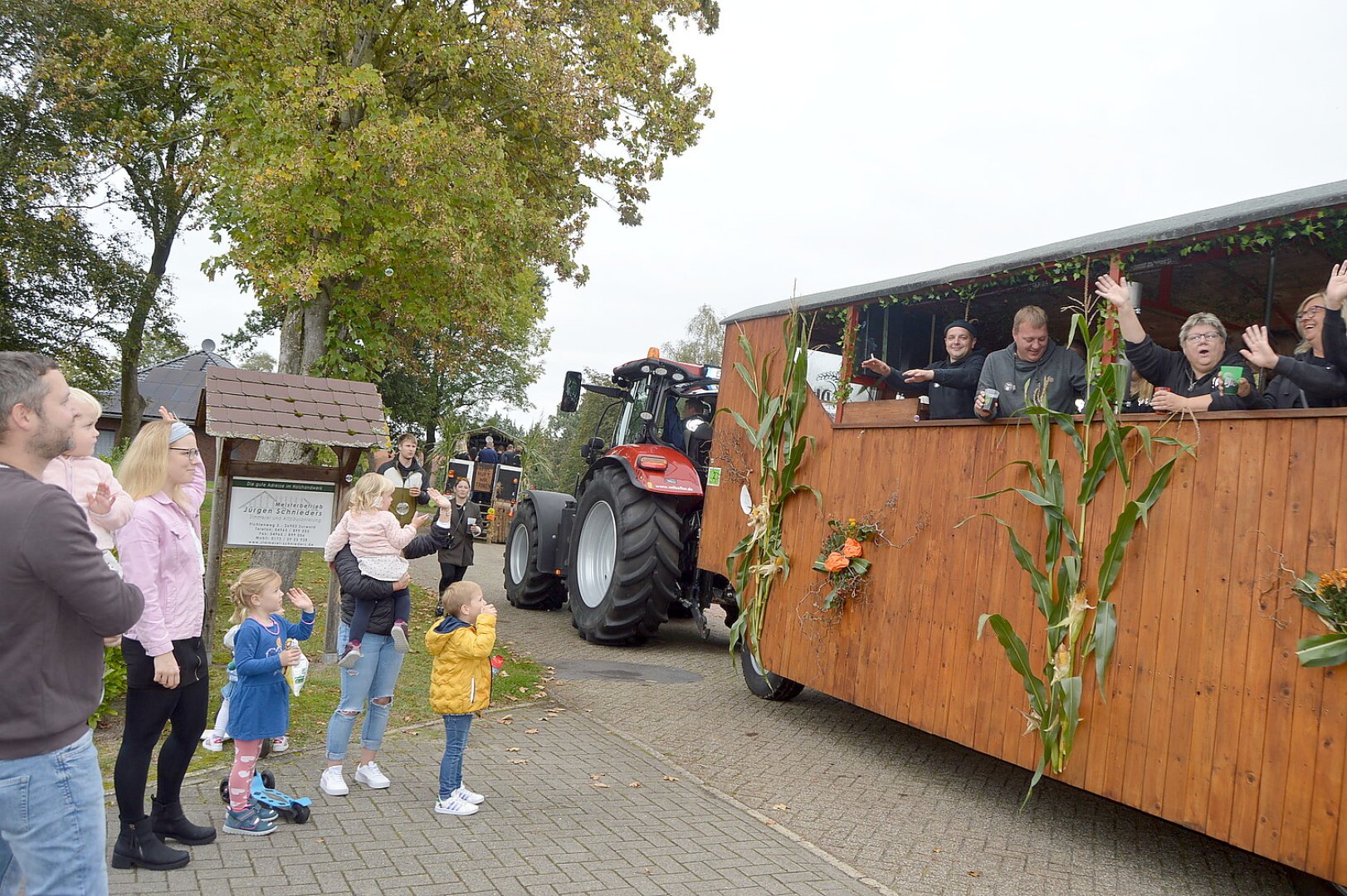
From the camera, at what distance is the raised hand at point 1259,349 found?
3.65m

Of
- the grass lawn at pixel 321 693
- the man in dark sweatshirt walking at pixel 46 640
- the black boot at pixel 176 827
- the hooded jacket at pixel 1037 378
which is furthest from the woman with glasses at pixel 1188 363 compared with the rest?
the grass lawn at pixel 321 693

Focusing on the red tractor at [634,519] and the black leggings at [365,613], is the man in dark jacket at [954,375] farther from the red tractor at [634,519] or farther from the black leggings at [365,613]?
the red tractor at [634,519]

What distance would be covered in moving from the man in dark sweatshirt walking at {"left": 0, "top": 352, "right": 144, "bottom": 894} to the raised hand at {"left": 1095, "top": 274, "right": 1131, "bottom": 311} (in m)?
3.99

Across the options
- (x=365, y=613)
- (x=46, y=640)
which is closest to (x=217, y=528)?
(x=365, y=613)

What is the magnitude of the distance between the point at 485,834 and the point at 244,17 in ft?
30.9

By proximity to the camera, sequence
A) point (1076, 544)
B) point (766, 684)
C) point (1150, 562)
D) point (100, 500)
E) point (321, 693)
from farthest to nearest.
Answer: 1. point (766, 684)
2. point (321, 693)
3. point (1076, 544)
4. point (1150, 562)
5. point (100, 500)

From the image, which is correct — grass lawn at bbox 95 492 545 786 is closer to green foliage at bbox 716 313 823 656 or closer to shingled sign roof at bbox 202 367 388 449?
shingled sign roof at bbox 202 367 388 449

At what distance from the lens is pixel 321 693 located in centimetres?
626

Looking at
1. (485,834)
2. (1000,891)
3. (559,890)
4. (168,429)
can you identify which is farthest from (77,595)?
(1000,891)

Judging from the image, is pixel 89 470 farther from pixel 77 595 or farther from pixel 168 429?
pixel 77 595

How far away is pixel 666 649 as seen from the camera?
9.13 metres

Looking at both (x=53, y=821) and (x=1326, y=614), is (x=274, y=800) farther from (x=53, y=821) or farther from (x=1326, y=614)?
(x=1326, y=614)

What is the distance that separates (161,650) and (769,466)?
4.30 metres

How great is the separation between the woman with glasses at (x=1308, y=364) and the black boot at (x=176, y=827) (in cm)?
453
